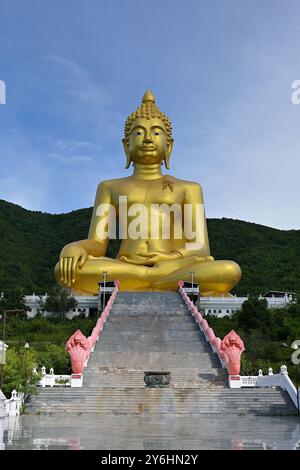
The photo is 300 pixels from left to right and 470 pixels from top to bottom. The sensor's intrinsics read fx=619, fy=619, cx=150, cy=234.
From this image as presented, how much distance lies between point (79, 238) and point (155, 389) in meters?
39.5

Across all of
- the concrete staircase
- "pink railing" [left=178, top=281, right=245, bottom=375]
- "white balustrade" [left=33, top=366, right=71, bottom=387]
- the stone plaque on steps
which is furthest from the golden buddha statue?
the stone plaque on steps

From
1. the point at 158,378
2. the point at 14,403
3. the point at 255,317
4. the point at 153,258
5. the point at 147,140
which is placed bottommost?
the point at 14,403

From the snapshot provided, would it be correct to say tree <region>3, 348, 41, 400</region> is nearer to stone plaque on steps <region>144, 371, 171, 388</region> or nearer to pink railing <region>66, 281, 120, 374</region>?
pink railing <region>66, 281, 120, 374</region>

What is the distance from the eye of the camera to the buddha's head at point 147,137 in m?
24.0

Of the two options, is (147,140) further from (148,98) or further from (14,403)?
(14,403)

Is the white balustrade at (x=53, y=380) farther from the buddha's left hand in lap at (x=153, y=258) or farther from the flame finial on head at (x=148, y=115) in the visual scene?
the flame finial on head at (x=148, y=115)

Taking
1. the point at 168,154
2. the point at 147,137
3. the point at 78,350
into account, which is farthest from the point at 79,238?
the point at 78,350

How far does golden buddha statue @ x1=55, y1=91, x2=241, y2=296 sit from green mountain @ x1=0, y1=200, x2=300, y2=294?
12368 mm

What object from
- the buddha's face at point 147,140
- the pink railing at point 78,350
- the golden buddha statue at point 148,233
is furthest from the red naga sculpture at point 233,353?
the buddha's face at point 147,140

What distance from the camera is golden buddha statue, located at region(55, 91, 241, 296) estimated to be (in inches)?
856

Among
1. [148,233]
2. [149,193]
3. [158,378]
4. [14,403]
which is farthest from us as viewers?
[149,193]

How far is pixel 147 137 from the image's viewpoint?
23.9 metres

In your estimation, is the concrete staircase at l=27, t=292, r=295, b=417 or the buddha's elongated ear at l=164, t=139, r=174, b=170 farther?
the buddha's elongated ear at l=164, t=139, r=174, b=170

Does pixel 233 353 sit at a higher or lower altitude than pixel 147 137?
lower
